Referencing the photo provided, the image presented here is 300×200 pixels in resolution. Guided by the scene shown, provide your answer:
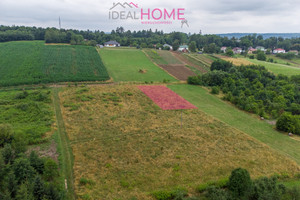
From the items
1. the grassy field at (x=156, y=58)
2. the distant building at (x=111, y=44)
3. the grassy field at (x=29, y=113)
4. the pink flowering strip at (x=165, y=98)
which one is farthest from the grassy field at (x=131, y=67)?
the distant building at (x=111, y=44)

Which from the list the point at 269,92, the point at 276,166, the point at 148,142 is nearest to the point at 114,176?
the point at 148,142

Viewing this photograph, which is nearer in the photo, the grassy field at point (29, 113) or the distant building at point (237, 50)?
the grassy field at point (29, 113)

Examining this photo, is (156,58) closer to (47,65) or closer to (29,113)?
(47,65)

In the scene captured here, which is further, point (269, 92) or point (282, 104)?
point (269, 92)

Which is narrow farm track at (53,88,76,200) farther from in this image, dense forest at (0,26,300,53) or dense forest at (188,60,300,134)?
dense forest at (0,26,300,53)

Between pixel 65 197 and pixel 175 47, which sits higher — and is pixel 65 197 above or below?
below

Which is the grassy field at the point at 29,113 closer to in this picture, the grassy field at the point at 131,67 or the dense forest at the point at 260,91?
the grassy field at the point at 131,67

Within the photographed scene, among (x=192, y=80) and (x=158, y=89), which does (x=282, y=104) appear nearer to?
(x=192, y=80)
